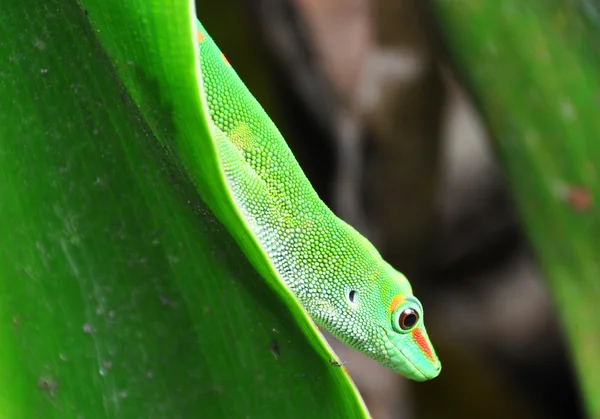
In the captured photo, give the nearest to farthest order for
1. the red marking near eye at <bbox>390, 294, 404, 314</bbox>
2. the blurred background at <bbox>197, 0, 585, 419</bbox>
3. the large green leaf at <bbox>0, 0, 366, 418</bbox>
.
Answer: the large green leaf at <bbox>0, 0, 366, 418</bbox> < the red marking near eye at <bbox>390, 294, 404, 314</bbox> < the blurred background at <bbox>197, 0, 585, 419</bbox>

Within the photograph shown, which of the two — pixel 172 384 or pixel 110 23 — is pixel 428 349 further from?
pixel 110 23

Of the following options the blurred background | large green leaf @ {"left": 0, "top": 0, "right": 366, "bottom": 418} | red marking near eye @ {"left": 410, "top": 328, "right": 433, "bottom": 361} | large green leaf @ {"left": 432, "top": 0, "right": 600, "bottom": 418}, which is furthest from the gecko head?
the blurred background

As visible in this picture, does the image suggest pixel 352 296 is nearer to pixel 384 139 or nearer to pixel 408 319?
pixel 408 319

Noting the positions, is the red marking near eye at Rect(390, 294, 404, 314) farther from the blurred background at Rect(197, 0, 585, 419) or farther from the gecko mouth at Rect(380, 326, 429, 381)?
the blurred background at Rect(197, 0, 585, 419)

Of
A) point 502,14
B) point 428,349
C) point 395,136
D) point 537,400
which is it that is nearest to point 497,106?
point 502,14

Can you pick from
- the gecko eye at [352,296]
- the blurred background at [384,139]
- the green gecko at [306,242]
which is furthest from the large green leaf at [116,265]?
the blurred background at [384,139]

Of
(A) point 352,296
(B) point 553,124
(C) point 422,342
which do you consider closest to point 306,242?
(A) point 352,296
